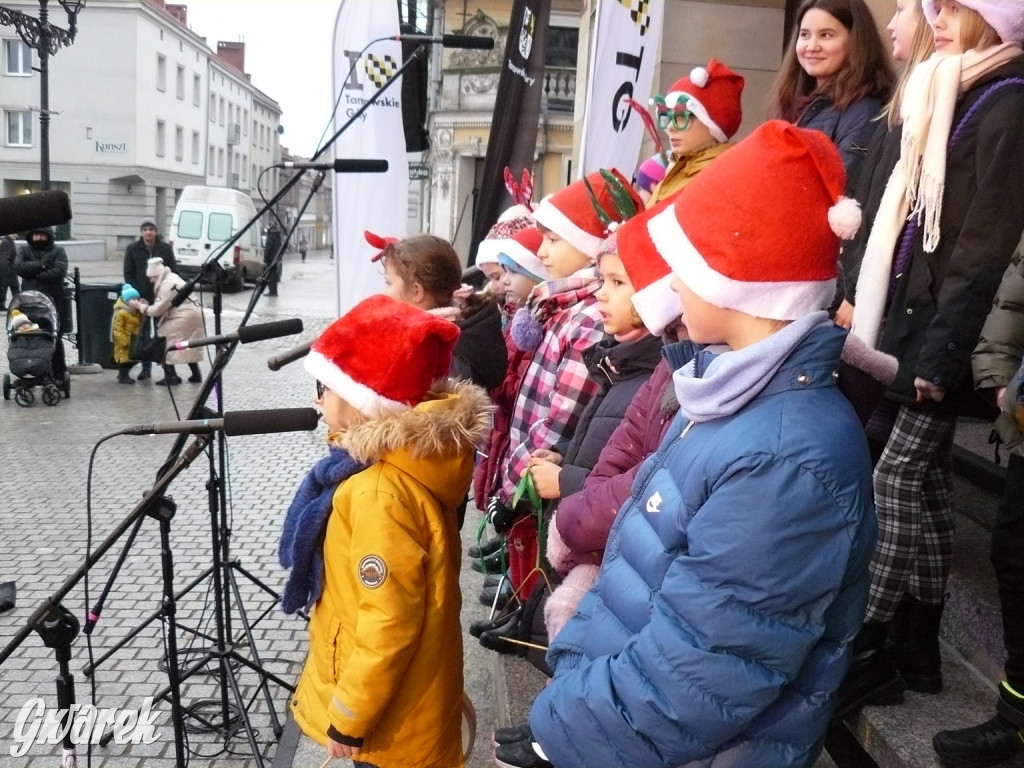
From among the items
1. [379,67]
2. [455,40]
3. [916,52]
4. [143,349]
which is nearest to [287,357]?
[916,52]

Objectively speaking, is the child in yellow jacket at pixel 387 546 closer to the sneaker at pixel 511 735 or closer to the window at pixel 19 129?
the sneaker at pixel 511 735

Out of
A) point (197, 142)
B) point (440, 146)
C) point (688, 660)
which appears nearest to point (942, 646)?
point (688, 660)

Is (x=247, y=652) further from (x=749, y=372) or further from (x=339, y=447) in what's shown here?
(x=749, y=372)

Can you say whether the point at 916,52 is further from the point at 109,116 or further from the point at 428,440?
the point at 109,116

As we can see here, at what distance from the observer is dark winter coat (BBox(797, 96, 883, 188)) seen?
310 centimetres

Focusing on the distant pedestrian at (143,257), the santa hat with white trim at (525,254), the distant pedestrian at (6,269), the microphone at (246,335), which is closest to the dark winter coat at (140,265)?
the distant pedestrian at (143,257)

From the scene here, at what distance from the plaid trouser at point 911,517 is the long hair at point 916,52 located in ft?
3.09

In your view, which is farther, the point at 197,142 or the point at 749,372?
the point at 197,142

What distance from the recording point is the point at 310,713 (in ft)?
7.58

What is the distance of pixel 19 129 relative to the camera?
39156 mm

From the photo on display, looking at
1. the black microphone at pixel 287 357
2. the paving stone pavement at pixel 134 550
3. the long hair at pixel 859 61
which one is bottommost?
the paving stone pavement at pixel 134 550

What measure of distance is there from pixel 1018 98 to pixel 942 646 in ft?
5.51

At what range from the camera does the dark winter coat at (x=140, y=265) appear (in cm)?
1152

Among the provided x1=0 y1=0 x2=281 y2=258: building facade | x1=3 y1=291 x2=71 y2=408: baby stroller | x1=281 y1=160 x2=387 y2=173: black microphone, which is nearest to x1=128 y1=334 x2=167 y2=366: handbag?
x1=3 y1=291 x2=71 y2=408: baby stroller
